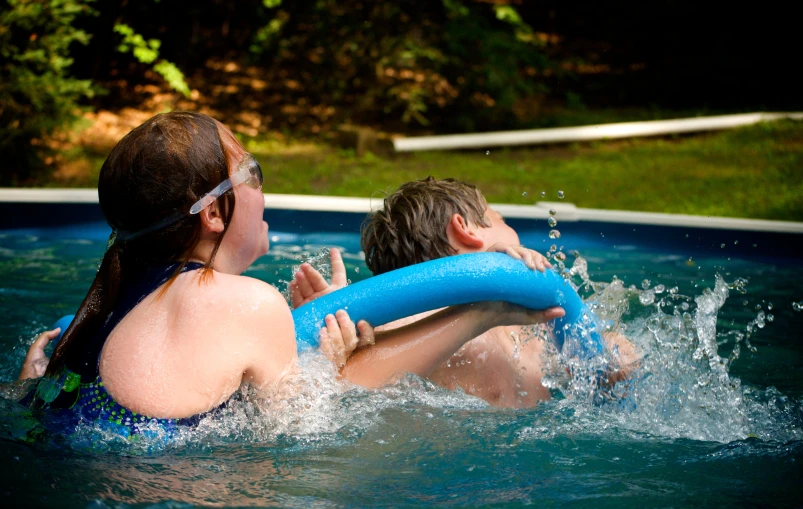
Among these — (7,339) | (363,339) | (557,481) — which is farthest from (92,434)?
(7,339)

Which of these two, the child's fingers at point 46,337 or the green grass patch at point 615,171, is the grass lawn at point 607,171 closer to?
the green grass patch at point 615,171

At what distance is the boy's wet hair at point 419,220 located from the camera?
3.13m

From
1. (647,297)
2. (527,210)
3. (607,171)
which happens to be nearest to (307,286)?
(647,297)

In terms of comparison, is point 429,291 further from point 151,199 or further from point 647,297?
point 647,297

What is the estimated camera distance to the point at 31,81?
7.61 m

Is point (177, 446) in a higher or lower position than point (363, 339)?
lower

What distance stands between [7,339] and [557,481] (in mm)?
2763

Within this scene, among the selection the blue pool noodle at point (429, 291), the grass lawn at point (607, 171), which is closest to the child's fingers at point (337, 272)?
the blue pool noodle at point (429, 291)

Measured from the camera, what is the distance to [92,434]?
2.33m

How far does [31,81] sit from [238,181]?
245 inches

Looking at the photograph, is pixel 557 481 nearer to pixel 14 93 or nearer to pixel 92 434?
pixel 92 434

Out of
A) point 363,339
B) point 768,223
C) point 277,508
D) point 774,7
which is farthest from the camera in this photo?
point 774,7

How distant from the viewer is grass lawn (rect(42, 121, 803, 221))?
7.53 m

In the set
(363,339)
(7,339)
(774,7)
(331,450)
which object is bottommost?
(7,339)
